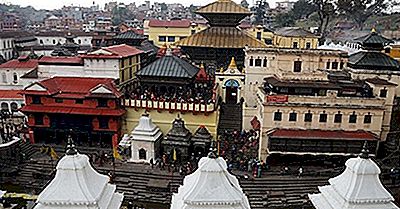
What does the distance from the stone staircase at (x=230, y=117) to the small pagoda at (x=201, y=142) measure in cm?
336

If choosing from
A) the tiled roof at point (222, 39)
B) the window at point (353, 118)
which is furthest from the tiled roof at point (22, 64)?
→ the window at point (353, 118)

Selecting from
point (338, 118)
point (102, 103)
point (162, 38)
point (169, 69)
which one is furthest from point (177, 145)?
point (162, 38)

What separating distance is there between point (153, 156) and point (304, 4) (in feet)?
222

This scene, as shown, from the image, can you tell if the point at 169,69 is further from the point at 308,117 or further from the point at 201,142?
the point at 308,117

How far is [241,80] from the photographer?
32750 mm

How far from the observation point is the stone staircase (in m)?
30.3

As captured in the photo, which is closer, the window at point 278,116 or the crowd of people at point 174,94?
the window at point 278,116

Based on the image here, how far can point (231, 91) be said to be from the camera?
110 ft

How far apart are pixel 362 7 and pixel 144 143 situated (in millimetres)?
49890

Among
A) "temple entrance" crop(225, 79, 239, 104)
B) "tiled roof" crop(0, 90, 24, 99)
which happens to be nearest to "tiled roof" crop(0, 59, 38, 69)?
"tiled roof" crop(0, 90, 24, 99)

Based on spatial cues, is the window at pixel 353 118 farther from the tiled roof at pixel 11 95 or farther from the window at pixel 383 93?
the tiled roof at pixel 11 95

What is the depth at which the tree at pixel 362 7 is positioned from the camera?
60.7 meters

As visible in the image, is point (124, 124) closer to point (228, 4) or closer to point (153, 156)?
point (153, 156)

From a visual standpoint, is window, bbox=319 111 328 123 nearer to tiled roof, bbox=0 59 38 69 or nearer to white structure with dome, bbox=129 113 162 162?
white structure with dome, bbox=129 113 162 162
